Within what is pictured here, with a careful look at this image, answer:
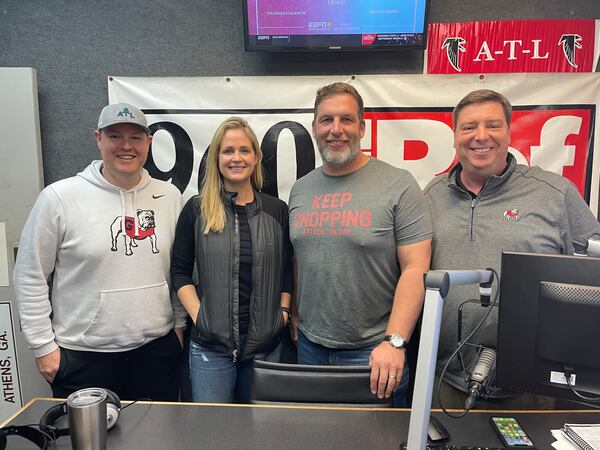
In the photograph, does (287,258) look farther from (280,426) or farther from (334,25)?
(334,25)

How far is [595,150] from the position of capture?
2018 mm

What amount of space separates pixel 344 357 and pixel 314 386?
388mm

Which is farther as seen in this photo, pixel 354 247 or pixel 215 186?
pixel 215 186

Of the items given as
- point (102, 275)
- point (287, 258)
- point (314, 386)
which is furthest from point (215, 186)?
point (314, 386)

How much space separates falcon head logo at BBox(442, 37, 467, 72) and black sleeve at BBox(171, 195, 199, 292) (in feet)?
4.90

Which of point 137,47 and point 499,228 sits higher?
point 137,47

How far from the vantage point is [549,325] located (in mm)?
834

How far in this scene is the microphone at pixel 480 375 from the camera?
2.82 ft

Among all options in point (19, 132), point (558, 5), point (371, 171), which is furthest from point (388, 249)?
point (19, 132)

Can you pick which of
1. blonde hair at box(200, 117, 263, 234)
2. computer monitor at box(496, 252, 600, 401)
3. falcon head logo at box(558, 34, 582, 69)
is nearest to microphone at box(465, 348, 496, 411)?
computer monitor at box(496, 252, 600, 401)

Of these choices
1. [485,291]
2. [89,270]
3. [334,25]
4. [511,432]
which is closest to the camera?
[485,291]

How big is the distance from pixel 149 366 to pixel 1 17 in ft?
6.54

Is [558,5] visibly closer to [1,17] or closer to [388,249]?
[388,249]

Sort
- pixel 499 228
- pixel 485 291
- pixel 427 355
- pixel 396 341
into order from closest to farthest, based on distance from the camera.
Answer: pixel 427 355, pixel 485 291, pixel 396 341, pixel 499 228
